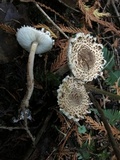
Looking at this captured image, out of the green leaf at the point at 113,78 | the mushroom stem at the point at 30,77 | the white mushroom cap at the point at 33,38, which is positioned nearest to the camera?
the white mushroom cap at the point at 33,38

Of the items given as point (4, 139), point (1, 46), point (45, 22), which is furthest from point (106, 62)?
point (4, 139)

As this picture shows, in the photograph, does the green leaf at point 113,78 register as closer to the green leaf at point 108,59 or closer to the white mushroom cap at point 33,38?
the green leaf at point 108,59

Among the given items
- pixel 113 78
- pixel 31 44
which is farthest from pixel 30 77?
pixel 113 78

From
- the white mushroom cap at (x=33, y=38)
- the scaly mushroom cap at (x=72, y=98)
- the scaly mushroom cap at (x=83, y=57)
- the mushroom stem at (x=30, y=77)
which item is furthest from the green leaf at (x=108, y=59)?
the mushroom stem at (x=30, y=77)

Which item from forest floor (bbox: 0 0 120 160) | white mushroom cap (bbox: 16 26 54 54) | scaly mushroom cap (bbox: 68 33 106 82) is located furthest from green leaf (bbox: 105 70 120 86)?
white mushroom cap (bbox: 16 26 54 54)

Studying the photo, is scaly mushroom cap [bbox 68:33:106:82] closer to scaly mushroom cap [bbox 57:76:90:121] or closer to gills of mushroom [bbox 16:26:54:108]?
scaly mushroom cap [bbox 57:76:90:121]

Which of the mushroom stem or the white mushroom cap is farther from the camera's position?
the mushroom stem
